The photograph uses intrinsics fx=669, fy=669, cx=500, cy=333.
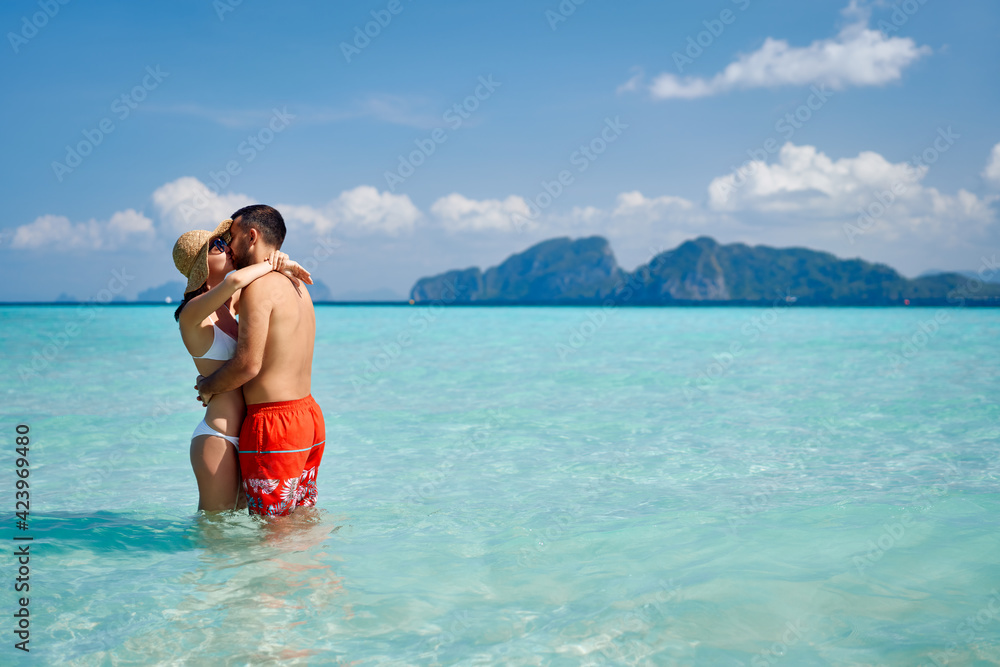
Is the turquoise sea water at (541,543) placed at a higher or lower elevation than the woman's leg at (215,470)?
lower

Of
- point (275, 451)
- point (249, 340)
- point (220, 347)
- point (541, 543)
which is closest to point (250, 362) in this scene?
point (249, 340)

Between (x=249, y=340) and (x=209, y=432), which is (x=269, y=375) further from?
(x=209, y=432)

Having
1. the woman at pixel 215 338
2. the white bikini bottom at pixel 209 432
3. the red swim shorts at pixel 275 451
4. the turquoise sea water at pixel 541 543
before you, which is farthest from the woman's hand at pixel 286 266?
the turquoise sea water at pixel 541 543

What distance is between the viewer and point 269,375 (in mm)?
3805

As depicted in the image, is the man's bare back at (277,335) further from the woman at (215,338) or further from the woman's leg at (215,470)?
the woman's leg at (215,470)

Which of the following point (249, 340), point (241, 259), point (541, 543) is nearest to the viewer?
point (249, 340)

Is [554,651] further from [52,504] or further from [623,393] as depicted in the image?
[623,393]

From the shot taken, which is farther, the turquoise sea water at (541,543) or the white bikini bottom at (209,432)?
the white bikini bottom at (209,432)

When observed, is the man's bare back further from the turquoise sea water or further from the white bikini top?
the turquoise sea water

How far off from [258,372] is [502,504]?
2.55 m

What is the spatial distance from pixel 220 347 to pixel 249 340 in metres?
0.30

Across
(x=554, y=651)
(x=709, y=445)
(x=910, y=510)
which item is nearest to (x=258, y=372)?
(x=554, y=651)

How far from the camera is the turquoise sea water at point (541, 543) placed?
320 cm

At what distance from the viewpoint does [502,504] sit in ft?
18.1
